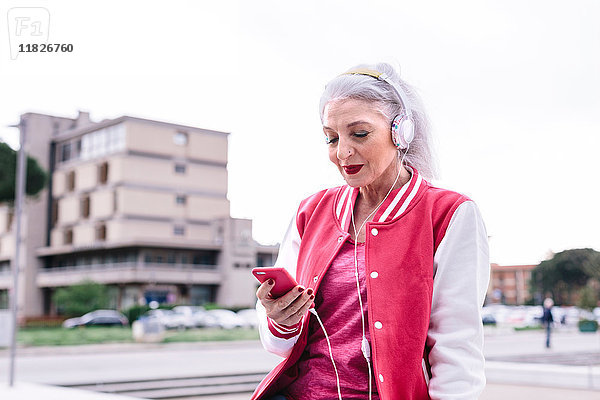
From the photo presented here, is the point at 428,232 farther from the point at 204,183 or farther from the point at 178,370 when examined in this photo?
the point at 204,183

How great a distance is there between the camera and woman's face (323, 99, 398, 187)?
1723mm

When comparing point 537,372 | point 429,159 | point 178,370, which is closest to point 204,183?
point 178,370

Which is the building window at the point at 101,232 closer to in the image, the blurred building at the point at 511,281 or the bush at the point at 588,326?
the bush at the point at 588,326

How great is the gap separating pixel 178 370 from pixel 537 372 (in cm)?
654

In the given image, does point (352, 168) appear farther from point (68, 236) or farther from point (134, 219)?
point (68, 236)

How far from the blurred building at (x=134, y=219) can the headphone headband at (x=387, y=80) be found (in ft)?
141

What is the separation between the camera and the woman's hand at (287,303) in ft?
5.43

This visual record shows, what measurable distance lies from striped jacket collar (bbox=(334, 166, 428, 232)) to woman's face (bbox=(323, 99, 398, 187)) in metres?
0.07

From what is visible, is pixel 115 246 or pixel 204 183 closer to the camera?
pixel 115 246

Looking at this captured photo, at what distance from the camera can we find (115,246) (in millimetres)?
45812

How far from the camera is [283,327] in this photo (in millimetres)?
1742

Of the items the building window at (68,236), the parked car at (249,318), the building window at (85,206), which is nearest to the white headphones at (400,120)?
the parked car at (249,318)

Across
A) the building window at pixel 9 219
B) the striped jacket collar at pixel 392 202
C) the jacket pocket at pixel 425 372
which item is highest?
the building window at pixel 9 219

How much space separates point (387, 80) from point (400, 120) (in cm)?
11
